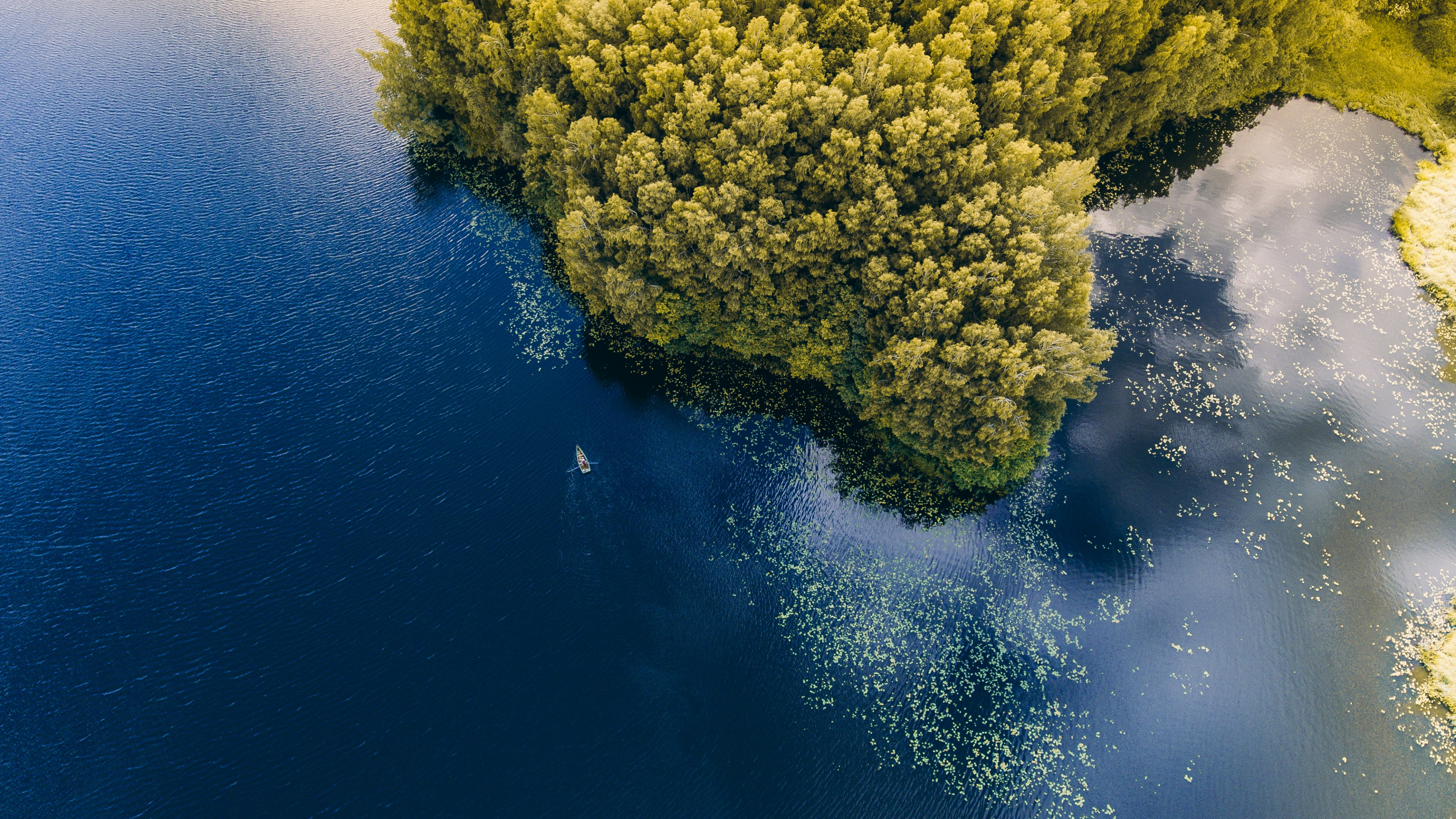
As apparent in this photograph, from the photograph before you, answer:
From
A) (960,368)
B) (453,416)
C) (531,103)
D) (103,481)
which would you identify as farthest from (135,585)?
(960,368)

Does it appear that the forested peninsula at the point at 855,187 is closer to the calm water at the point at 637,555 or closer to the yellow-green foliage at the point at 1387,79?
the calm water at the point at 637,555

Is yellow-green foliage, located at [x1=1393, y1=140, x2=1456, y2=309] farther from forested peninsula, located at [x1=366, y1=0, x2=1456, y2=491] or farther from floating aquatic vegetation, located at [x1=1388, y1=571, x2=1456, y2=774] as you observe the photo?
floating aquatic vegetation, located at [x1=1388, y1=571, x2=1456, y2=774]

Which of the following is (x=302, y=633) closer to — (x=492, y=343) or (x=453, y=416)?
(x=453, y=416)

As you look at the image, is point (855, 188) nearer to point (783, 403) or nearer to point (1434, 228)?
point (783, 403)

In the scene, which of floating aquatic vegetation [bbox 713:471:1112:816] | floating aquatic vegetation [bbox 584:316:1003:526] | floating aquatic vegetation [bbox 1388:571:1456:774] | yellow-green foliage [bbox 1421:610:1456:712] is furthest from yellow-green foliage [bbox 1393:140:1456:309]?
floating aquatic vegetation [bbox 584:316:1003:526]

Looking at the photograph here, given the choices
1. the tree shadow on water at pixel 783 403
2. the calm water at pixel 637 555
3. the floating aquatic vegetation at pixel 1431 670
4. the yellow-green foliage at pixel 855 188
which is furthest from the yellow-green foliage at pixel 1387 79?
the tree shadow on water at pixel 783 403
